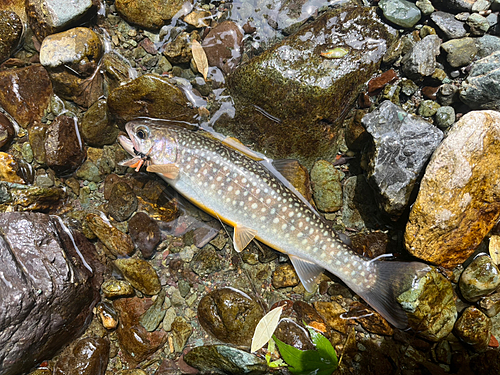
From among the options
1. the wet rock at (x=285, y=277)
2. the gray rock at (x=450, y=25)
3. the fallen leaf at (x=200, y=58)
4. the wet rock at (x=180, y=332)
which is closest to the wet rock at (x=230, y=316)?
the wet rock at (x=180, y=332)

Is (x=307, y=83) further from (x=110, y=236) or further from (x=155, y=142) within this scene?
(x=110, y=236)

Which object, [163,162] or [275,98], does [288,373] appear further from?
[275,98]

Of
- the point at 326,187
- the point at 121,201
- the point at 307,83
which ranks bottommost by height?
the point at 121,201

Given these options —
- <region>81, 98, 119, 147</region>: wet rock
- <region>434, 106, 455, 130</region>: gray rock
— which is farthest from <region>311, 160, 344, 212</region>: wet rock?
<region>81, 98, 119, 147</region>: wet rock

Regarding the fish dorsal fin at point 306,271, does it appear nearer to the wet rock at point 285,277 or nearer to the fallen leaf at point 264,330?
the wet rock at point 285,277

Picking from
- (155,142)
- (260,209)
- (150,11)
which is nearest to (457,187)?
(260,209)

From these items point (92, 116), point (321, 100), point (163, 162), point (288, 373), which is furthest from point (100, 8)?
point (288, 373)
